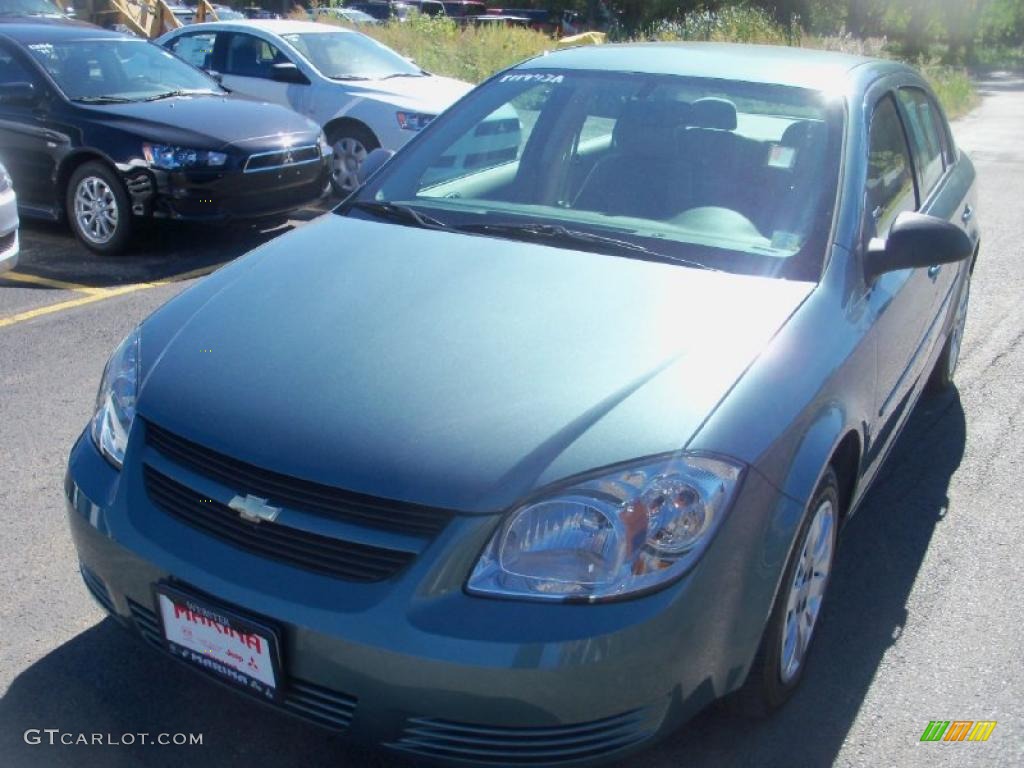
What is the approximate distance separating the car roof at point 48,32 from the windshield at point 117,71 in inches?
2.7

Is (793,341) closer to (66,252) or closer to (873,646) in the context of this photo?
(873,646)

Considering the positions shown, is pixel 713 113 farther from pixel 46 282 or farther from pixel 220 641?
pixel 46 282

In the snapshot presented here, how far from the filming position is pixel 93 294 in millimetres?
6875

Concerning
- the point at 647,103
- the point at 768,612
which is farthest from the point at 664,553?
the point at 647,103

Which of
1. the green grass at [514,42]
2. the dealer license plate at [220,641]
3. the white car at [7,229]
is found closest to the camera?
the dealer license plate at [220,641]

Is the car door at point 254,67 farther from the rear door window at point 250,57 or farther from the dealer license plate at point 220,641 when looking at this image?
the dealer license plate at point 220,641

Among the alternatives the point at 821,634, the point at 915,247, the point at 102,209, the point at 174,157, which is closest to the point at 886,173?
the point at 915,247

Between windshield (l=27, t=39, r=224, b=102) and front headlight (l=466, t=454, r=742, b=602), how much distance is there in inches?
273

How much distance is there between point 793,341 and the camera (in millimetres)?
2842

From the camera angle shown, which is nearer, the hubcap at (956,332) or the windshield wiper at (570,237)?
the windshield wiper at (570,237)

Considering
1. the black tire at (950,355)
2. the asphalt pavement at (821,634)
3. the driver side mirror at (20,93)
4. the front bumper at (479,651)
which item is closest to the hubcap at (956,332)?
the black tire at (950,355)

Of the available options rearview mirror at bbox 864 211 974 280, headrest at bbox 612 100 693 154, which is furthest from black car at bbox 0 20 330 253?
rearview mirror at bbox 864 211 974 280

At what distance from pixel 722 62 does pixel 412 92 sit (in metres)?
6.66

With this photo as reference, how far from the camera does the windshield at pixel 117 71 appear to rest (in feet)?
27.0
